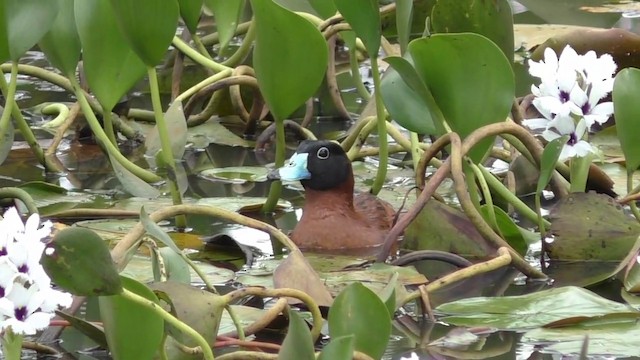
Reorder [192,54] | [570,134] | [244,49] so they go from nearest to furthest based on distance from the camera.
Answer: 1. [570,134]
2. [192,54]
3. [244,49]

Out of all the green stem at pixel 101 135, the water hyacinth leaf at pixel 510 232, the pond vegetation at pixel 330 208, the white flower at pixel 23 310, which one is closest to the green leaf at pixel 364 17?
the pond vegetation at pixel 330 208

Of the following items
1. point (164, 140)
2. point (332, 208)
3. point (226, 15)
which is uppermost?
point (226, 15)

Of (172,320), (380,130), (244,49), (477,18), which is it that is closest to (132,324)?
(172,320)

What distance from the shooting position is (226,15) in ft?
15.3

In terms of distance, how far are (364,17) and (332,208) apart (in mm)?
545

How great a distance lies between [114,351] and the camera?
248 cm

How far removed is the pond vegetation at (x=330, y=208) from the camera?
247 centimetres

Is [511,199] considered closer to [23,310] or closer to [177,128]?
[177,128]

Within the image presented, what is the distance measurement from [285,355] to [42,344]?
2.80 ft

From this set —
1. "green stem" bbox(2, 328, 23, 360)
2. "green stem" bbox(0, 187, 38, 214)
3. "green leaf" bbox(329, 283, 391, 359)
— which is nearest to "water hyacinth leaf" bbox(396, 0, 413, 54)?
"green stem" bbox(0, 187, 38, 214)

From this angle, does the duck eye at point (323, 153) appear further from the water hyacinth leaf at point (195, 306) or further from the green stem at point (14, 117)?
the water hyacinth leaf at point (195, 306)

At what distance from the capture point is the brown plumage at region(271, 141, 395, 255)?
3883 millimetres

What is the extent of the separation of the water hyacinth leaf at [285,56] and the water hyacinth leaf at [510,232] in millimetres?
575

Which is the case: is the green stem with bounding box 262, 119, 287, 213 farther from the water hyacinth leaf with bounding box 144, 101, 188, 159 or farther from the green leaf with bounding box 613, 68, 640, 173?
the green leaf with bounding box 613, 68, 640, 173
